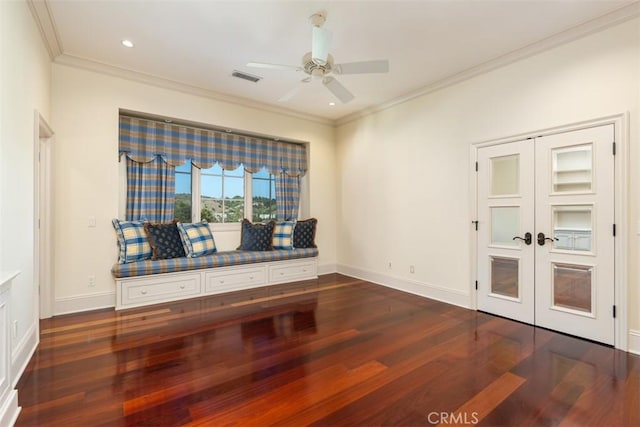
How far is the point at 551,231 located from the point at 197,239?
4.17 m

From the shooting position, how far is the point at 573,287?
2.92m

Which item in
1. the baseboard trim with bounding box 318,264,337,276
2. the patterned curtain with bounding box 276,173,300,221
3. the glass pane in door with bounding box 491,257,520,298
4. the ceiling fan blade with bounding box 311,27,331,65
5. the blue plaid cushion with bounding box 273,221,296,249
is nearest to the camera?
the ceiling fan blade with bounding box 311,27,331,65

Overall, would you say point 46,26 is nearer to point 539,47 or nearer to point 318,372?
point 318,372

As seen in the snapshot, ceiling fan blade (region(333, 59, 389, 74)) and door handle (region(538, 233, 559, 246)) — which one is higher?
ceiling fan blade (region(333, 59, 389, 74))

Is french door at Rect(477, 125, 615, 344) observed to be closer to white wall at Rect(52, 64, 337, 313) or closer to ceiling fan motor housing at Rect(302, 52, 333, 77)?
ceiling fan motor housing at Rect(302, 52, 333, 77)

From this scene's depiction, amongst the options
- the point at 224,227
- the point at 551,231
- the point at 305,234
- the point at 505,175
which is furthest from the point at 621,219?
the point at 224,227

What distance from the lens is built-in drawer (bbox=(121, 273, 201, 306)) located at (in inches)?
142

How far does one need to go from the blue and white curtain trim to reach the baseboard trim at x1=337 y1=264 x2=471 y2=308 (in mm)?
2252

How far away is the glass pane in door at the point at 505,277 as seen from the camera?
333 cm

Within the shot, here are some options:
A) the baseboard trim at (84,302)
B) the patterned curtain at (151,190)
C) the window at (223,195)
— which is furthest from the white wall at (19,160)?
the window at (223,195)

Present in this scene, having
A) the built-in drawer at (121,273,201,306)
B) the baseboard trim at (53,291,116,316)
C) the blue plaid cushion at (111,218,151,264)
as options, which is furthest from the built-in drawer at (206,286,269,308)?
the baseboard trim at (53,291,116,316)

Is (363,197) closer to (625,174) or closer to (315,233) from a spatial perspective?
(315,233)

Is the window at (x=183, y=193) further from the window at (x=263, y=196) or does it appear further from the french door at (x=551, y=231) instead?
the french door at (x=551, y=231)

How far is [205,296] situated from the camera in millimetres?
4098
